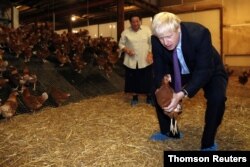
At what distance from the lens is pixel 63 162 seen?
2662 millimetres

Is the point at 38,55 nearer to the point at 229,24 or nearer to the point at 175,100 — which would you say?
the point at 175,100

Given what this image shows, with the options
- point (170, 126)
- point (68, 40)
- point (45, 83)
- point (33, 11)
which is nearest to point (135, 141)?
point (170, 126)

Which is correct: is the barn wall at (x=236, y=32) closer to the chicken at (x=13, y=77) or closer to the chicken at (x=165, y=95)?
the chicken at (x=13, y=77)

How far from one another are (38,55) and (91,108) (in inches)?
78.9

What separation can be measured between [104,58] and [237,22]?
5621 millimetres

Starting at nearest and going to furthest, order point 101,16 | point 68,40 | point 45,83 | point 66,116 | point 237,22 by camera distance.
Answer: point 66,116
point 45,83
point 68,40
point 237,22
point 101,16

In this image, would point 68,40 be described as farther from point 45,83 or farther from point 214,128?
point 214,128

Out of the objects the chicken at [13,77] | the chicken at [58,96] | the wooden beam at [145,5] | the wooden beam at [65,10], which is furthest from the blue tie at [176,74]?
the wooden beam at [145,5]

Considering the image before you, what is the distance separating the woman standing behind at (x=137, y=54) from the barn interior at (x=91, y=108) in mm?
372

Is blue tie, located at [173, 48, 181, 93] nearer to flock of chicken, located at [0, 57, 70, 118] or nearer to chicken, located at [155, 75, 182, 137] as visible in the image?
chicken, located at [155, 75, 182, 137]

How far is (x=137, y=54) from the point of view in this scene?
16.6ft

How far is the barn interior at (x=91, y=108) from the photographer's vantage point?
9.55ft

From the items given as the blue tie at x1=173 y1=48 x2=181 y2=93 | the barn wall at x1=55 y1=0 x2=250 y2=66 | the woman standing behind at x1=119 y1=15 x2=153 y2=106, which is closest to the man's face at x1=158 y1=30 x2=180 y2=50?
the blue tie at x1=173 y1=48 x2=181 y2=93

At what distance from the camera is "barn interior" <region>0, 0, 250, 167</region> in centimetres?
291
